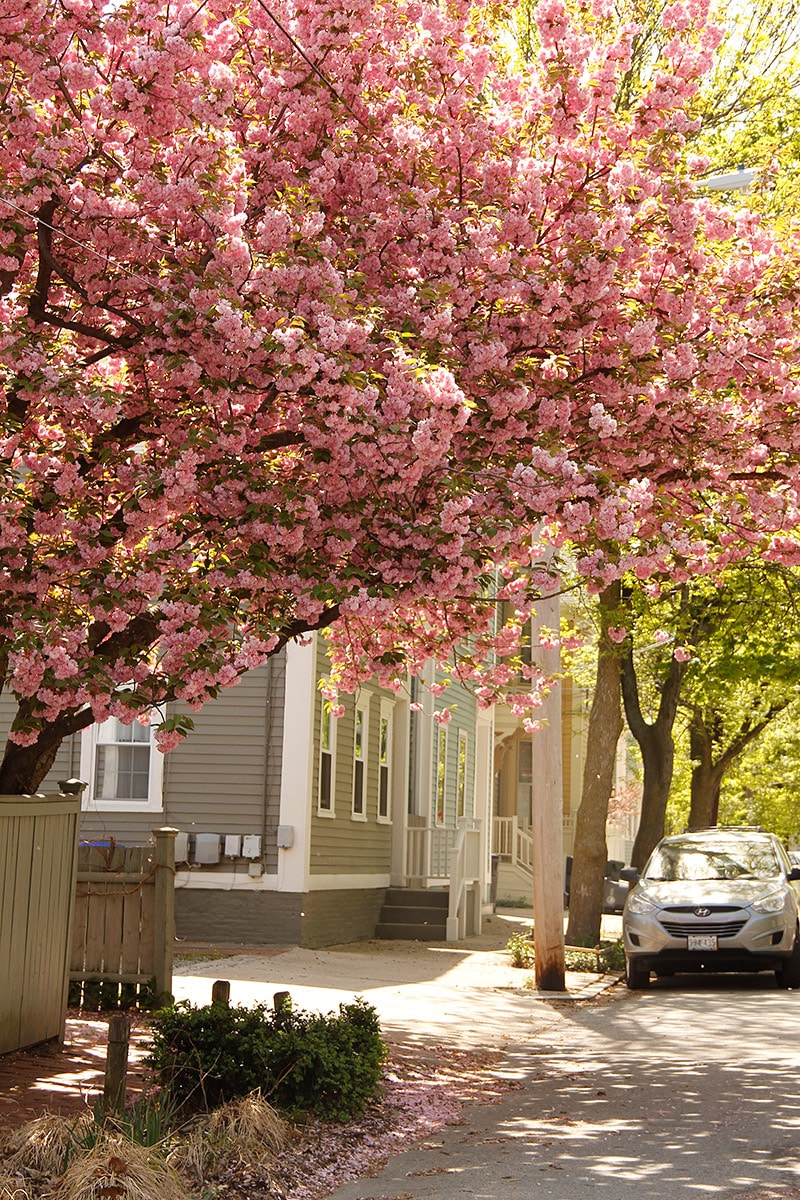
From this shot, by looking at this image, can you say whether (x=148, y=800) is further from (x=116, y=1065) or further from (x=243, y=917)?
(x=116, y=1065)

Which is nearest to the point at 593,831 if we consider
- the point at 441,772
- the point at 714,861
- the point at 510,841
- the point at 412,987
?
the point at 714,861

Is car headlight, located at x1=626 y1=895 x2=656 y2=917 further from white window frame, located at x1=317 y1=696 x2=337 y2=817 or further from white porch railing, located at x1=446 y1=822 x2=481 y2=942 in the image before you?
white porch railing, located at x1=446 y1=822 x2=481 y2=942

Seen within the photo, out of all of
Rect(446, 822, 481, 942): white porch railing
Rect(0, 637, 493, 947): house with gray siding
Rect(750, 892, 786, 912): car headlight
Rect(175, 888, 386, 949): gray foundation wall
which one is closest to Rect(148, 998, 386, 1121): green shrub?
Rect(750, 892, 786, 912): car headlight

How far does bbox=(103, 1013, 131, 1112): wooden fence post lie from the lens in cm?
699

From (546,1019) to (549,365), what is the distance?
22.5ft

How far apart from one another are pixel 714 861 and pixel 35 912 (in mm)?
9710

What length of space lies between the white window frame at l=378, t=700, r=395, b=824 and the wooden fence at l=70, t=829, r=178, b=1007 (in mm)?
11715

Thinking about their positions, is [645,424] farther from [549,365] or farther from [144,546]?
[144,546]

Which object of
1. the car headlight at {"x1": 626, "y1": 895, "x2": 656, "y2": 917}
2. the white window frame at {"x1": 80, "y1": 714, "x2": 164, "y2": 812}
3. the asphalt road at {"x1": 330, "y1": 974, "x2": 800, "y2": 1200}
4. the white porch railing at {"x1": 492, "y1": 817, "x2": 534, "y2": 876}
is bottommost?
the asphalt road at {"x1": 330, "y1": 974, "x2": 800, "y2": 1200}

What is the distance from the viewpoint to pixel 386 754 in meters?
24.9

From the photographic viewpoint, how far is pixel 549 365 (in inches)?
380

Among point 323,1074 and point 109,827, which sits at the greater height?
point 109,827

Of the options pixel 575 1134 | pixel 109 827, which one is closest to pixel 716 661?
pixel 109 827

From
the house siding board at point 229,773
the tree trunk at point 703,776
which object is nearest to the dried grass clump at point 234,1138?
the house siding board at point 229,773
